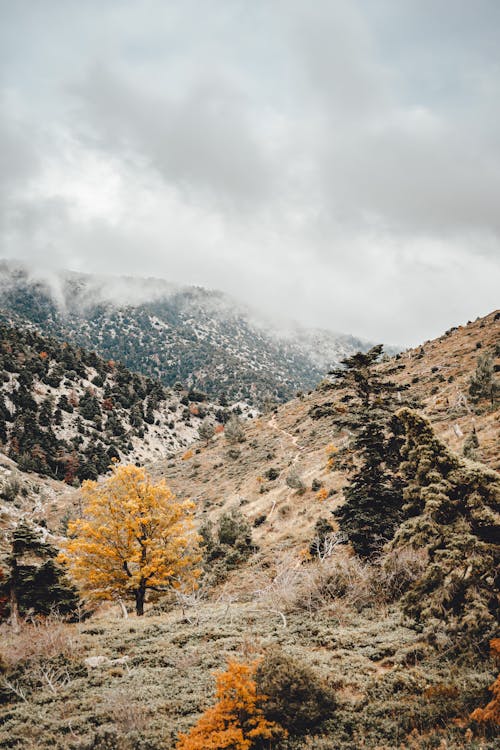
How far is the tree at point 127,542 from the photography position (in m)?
16.1

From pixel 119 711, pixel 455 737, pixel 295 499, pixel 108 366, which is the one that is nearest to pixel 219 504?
pixel 295 499

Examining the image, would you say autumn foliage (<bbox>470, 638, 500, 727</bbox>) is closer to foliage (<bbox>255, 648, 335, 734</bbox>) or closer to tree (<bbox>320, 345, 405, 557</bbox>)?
foliage (<bbox>255, 648, 335, 734</bbox>)

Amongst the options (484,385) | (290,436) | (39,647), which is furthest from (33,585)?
(290,436)

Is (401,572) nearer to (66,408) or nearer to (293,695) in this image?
(293,695)

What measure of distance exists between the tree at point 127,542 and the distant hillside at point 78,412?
5542 cm

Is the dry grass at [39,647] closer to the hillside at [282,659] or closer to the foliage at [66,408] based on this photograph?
the hillside at [282,659]

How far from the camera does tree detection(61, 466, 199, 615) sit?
1608cm

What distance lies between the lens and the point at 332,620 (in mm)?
11641

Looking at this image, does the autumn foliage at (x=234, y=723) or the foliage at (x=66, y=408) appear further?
the foliage at (x=66, y=408)

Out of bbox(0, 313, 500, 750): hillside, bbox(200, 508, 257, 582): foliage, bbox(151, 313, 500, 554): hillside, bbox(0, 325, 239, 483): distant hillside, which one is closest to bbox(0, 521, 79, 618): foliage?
bbox(0, 313, 500, 750): hillside

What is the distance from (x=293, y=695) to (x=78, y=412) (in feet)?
283

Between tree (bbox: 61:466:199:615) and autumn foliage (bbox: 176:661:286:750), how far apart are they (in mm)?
9286

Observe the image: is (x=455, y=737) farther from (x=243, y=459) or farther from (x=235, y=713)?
(x=243, y=459)

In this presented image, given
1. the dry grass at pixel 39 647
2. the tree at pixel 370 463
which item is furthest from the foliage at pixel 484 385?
the dry grass at pixel 39 647
